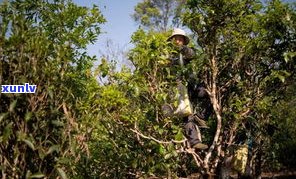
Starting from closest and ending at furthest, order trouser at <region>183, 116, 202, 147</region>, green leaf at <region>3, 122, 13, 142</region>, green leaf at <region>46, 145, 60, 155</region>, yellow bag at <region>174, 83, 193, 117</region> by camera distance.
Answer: green leaf at <region>3, 122, 13, 142</region>
green leaf at <region>46, 145, 60, 155</region>
yellow bag at <region>174, 83, 193, 117</region>
trouser at <region>183, 116, 202, 147</region>

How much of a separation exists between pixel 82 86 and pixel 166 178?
64.2 inches

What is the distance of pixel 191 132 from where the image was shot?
4.52 m

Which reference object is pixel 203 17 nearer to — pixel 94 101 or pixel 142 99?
pixel 142 99

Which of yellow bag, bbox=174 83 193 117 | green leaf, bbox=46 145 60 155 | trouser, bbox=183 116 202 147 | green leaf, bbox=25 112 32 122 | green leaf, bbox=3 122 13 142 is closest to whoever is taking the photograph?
green leaf, bbox=3 122 13 142

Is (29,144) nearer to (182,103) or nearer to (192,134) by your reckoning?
(182,103)

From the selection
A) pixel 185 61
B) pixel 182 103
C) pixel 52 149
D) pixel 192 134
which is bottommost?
pixel 52 149

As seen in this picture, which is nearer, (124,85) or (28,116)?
(28,116)

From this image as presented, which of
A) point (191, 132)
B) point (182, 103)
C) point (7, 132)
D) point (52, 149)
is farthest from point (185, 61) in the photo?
point (7, 132)

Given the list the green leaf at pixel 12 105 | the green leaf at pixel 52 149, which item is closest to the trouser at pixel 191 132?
the green leaf at pixel 52 149

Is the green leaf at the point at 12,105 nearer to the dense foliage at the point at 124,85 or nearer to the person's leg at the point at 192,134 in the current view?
the dense foliage at the point at 124,85

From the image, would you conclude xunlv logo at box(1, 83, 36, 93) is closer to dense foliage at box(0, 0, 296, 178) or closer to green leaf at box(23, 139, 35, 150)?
dense foliage at box(0, 0, 296, 178)

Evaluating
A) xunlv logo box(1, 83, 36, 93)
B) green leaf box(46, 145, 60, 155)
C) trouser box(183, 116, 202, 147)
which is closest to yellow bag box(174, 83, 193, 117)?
trouser box(183, 116, 202, 147)

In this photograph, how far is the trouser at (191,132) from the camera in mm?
4480

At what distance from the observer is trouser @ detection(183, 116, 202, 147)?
176 inches
